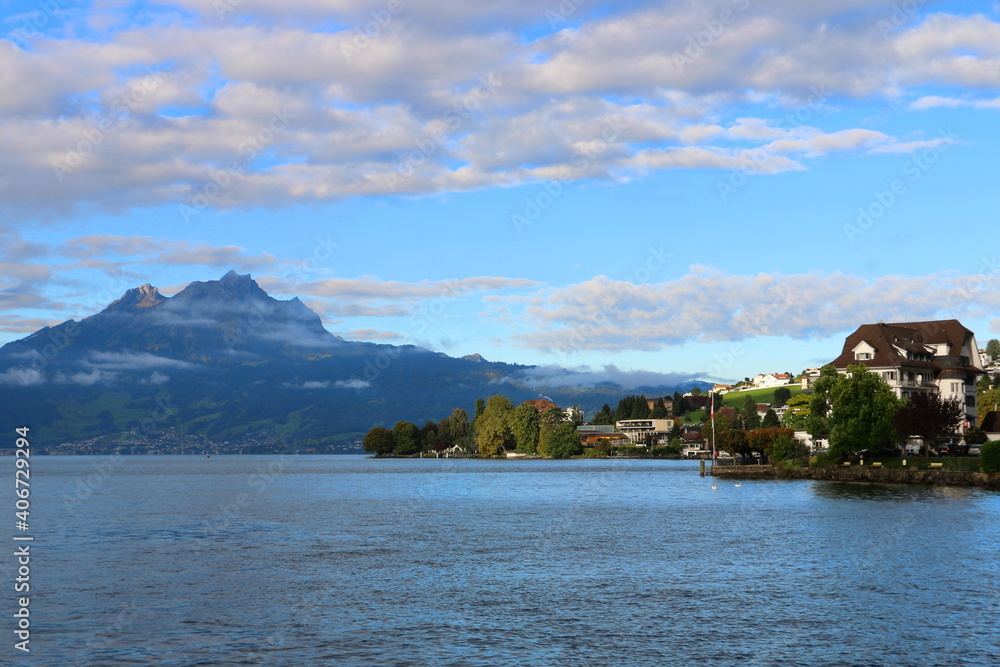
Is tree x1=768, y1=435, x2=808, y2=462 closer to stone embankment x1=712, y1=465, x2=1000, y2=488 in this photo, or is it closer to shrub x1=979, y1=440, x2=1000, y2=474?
stone embankment x1=712, y1=465, x2=1000, y2=488

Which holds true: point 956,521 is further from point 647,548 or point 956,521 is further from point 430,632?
point 430,632

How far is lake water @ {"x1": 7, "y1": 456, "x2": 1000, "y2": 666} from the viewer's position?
33719mm

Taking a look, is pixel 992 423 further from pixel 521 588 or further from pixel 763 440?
pixel 521 588

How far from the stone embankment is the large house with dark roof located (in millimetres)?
36996

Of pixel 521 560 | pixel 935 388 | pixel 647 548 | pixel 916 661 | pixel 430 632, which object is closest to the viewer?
pixel 916 661

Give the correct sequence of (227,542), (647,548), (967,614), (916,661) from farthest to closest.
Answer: (227,542) < (647,548) < (967,614) < (916,661)

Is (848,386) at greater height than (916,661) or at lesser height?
greater

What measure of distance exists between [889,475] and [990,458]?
1560 centimetres

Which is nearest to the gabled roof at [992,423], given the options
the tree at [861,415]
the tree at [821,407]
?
the tree at [821,407]

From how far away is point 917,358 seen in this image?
18962 centimetres

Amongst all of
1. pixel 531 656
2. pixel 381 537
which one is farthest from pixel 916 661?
pixel 381 537

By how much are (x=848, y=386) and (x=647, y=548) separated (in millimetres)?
88335

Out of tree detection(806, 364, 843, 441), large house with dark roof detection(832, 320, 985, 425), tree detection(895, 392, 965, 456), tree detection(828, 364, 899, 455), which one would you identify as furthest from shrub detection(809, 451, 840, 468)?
large house with dark roof detection(832, 320, 985, 425)

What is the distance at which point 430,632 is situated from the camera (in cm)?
3662
